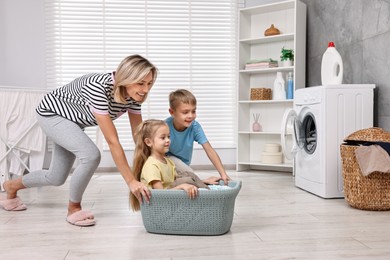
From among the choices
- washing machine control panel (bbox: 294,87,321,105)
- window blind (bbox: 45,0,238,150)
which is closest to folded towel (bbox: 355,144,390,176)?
washing machine control panel (bbox: 294,87,321,105)

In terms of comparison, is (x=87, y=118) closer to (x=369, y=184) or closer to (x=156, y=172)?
(x=156, y=172)

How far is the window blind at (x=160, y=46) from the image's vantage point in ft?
14.5

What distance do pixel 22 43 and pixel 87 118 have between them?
8.24 ft

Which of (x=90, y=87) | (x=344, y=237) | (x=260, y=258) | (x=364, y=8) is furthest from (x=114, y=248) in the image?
(x=364, y=8)

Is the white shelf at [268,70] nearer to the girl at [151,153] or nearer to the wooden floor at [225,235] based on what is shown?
the wooden floor at [225,235]

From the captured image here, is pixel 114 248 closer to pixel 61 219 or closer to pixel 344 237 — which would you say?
pixel 61 219

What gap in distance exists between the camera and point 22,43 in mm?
4328

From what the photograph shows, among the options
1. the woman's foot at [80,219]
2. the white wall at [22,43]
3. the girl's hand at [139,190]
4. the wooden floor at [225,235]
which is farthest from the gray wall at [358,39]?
the white wall at [22,43]

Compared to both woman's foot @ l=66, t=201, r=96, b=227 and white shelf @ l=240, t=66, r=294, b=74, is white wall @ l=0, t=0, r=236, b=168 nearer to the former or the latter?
white shelf @ l=240, t=66, r=294, b=74

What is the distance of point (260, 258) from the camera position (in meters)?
1.62

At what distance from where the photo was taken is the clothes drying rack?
10.4ft

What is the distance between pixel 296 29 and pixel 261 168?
1.40 metres

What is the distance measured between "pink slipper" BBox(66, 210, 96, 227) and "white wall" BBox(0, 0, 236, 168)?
2516 mm

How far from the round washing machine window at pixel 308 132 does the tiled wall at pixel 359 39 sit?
418 mm
